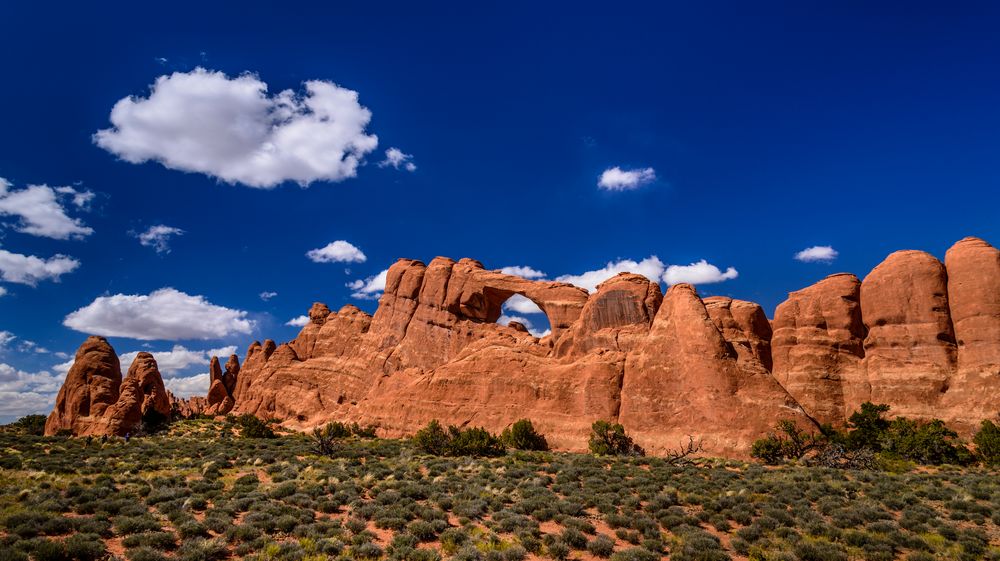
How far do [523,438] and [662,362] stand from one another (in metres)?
13.4

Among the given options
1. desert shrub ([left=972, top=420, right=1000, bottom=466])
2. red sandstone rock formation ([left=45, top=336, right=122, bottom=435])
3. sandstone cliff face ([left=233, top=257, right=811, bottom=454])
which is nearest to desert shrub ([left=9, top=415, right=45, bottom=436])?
red sandstone rock formation ([left=45, top=336, right=122, bottom=435])

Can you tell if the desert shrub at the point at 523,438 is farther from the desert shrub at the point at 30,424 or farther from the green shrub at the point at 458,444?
the desert shrub at the point at 30,424

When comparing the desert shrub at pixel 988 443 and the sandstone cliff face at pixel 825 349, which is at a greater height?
the sandstone cliff face at pixel 825 349

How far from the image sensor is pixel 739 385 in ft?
131

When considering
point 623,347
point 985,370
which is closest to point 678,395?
point 623,347

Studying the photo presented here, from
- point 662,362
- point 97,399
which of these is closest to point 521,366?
point 662,362

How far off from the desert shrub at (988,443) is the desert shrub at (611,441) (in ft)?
70.3

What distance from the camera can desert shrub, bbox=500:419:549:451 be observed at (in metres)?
44.0

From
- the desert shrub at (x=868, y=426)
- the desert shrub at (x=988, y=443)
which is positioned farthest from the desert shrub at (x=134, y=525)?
the desert shrub at (x=988, y=443)

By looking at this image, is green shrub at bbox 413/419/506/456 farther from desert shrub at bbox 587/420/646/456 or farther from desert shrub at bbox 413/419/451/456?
desert shrub at bbox 587/420/646/456

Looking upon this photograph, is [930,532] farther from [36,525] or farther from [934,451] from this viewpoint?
[36,525]

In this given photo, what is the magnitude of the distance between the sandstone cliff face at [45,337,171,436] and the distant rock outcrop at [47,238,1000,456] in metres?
0.16

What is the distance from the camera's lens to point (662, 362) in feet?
144

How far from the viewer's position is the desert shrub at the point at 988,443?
33.1m
